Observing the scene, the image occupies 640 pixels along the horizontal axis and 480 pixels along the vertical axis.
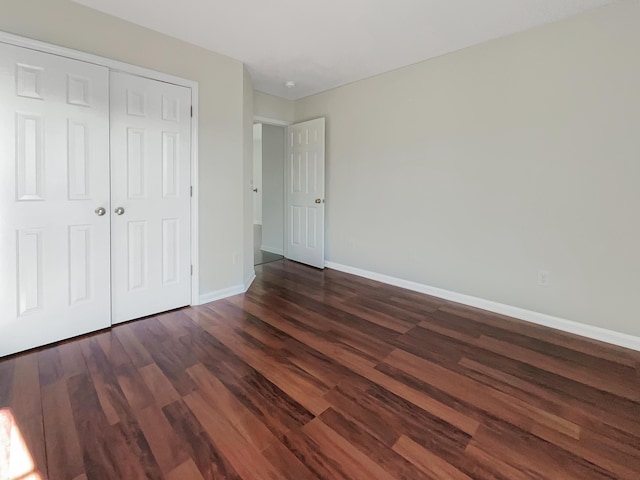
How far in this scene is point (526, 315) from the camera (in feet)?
9.22

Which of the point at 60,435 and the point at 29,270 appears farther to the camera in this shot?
the point at 29,270

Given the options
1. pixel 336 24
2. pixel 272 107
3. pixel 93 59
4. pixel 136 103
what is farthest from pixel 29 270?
pixel 272 107

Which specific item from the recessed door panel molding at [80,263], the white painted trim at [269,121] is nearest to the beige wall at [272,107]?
the white painted trim at [269,121]

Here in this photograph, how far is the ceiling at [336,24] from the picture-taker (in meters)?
2.26

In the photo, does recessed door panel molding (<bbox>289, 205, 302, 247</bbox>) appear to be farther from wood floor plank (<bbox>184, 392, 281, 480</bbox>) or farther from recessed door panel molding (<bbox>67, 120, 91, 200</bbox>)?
wood floor plank (<bbox>184, 392, 281, 480</bbox>)

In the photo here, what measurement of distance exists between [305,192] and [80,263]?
2.87 m

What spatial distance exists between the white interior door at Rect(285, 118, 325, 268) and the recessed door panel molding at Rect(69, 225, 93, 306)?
270cm

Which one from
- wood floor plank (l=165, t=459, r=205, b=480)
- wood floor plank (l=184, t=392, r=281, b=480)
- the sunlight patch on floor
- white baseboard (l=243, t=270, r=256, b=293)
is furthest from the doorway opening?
wood floor plank (l=165, t=459, r=205, b=480)

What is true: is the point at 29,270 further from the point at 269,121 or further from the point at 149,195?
the point at 269,121

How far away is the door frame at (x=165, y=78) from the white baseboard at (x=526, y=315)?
2166 mm

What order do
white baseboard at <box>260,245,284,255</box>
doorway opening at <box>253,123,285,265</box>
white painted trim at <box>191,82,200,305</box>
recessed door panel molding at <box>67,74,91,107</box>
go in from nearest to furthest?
recessed door panel molding at <box>67,74,91,107</box>, white painted trim at <box>191,82,200,305</box>, doorway opening at <box>253,123,285,265</box>, white baseboard at <box>260,245,284,255</box>

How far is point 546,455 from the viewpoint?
136 centimetres

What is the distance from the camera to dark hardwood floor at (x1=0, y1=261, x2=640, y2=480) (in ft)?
4.26

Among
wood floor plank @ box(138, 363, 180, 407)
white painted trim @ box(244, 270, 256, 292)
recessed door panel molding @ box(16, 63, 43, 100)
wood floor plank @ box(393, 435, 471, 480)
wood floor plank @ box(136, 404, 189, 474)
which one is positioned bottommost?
wood floor plank @ box(393, 435, 471, 480)
